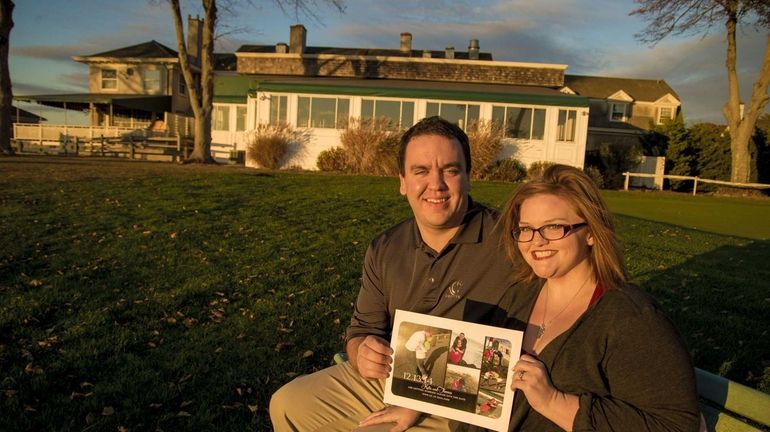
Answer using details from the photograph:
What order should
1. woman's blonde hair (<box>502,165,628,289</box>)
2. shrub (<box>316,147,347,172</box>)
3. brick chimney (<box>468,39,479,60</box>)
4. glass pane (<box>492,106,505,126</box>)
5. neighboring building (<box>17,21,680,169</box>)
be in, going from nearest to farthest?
woman's blonde hair (<box>502,165,628,289</box>) → shrub (<box>316,147,347,172</box>) → neighboring building (<box>17,21,680,169</box>) → glass pane (<box>492,106,505,126</box>) → brick chimney (<box>468,39,479,60</box>)

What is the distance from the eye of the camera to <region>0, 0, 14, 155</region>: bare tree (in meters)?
19.7

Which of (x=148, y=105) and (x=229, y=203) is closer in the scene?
(x=229, y=203)

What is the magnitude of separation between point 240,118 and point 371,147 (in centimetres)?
1301

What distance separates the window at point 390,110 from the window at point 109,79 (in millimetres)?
22782

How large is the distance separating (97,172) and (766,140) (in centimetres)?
3200

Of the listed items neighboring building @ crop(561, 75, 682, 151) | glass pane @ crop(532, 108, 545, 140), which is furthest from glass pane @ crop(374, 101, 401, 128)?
neighboring building @ crop(561, 75, 682, 151)

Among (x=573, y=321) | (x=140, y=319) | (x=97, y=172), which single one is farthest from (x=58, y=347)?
(x=97, y=172)

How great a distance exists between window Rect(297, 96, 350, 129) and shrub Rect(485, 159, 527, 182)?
737 centimetres

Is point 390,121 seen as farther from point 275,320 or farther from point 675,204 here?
point 275,320

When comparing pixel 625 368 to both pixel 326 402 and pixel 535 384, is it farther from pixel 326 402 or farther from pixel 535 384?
pixel 326 402

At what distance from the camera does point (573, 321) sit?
2.04 m

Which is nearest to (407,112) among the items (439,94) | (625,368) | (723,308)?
(439,94)

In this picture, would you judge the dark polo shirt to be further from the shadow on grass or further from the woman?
the shadow on grass

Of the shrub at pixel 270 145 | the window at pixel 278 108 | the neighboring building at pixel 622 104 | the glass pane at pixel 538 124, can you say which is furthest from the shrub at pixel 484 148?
the neighboring building at pixel 622 104
